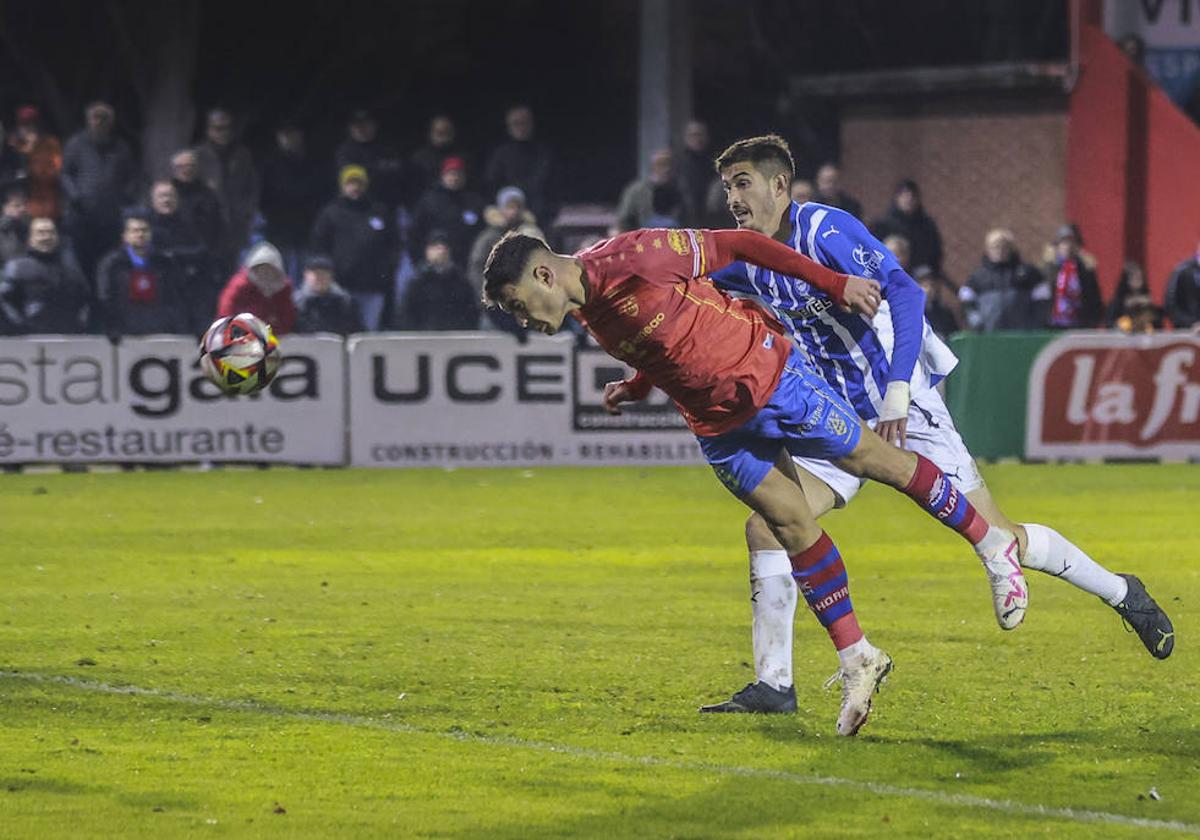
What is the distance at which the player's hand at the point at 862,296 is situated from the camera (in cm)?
726

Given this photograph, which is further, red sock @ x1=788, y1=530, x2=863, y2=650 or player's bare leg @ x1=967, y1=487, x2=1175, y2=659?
player's bare leg @ x1=967, y1=487, x2=1175, y2=659

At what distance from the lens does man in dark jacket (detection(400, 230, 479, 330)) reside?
64.6ft

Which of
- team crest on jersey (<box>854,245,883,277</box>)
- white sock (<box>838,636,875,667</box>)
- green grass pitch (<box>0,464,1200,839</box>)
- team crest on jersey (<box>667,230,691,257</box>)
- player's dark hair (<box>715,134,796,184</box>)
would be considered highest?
player's dark hair (<box>715,134,796,184</box>)

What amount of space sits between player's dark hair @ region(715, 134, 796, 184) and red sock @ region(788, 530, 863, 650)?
1.35 meters

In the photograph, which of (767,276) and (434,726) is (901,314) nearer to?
(767,276)

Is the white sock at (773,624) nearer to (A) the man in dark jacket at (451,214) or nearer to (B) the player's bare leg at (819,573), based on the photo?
(B) the player's bare leg at (819,573)

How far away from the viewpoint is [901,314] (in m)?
8.02

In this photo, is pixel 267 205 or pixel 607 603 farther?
pixel 267 205

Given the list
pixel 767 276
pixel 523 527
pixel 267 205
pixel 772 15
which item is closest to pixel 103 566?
pixel 523 527

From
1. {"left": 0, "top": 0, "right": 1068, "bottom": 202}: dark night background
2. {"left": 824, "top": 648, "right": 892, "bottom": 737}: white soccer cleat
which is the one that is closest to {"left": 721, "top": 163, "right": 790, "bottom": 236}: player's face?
{"left": 824, "top": 648, "right": 892, "bottom": 737}: white soccer cleat

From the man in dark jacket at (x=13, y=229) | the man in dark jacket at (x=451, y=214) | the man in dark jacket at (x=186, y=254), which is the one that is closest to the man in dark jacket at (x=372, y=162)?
the man in dark jacket at (x=451, y=214)

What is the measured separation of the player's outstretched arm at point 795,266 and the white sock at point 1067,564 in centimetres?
121

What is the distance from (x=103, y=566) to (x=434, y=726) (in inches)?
203

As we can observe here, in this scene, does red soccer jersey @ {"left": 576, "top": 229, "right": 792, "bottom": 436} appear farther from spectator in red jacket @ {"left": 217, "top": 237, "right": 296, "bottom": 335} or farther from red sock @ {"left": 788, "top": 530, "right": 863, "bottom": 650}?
spectator in red jacket @ {"left": 217, "top": 237, "right": 296, "bottom": 335}
